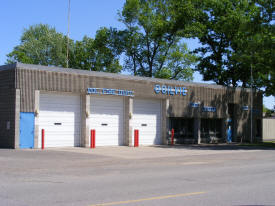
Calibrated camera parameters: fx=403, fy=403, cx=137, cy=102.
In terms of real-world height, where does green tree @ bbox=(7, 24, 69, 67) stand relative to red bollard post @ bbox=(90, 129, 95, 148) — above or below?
above

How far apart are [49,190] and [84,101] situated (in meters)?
17.5

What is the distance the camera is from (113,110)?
2967cm

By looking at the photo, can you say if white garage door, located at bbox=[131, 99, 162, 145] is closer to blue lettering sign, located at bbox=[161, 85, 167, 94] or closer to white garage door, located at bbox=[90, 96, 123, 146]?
blue lettering sign, located at bbox=[161, 85, 167, 94]

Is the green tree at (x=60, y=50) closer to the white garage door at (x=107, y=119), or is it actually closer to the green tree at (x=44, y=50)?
Answer: the green tree at (x=44, y=50)

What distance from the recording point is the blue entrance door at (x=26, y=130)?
2442 centimetres

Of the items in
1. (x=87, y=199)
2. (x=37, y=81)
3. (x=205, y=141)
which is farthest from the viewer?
(x=205, y=141)

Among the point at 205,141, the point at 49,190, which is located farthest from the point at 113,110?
the point at 49,190

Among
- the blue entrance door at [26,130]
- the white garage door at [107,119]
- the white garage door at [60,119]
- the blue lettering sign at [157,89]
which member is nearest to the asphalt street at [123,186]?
the blue entrance door at [26,130]

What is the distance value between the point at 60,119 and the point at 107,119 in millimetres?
3961

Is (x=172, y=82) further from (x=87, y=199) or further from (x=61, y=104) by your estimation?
(x=87, y=199)

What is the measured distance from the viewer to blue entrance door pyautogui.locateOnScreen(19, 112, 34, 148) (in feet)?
80.1

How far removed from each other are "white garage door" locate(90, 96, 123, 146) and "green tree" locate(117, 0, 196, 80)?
27.4 metres

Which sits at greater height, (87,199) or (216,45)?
(216,45)

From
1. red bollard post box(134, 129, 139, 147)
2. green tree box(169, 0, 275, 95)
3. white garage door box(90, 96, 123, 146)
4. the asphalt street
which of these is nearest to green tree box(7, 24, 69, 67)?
green tree box(169, 0, 275, 95)
